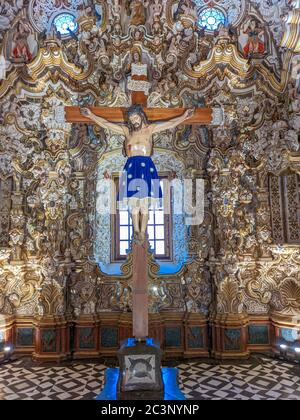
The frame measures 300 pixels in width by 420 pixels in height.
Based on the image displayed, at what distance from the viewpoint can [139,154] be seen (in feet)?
15.7

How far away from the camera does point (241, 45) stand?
7.23 metres

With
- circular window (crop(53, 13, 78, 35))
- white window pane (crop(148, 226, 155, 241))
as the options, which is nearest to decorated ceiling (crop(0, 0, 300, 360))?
circular window (crop(53, 13, 78, 35))

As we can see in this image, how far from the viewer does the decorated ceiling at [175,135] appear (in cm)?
661

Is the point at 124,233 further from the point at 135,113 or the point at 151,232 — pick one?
the point at 135,113

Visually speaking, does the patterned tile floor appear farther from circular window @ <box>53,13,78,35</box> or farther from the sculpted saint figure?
circular window @ <box>53,13,78,35</box>

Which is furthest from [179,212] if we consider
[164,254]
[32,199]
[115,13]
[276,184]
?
[115,13]

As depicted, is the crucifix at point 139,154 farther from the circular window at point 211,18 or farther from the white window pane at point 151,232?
the circular window at point 211,18

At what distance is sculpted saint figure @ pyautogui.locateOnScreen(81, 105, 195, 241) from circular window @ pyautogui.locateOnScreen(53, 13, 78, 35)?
3687 millimetres

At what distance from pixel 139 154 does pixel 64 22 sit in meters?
4.79

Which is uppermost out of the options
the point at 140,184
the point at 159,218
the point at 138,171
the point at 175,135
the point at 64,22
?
the point at 64,22

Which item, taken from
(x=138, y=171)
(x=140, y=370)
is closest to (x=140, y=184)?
(x=138, y=171)

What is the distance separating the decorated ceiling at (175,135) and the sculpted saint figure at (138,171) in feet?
7.49

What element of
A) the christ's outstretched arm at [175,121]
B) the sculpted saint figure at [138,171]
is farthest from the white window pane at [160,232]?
the christ's outstretched arm at [175,121]
